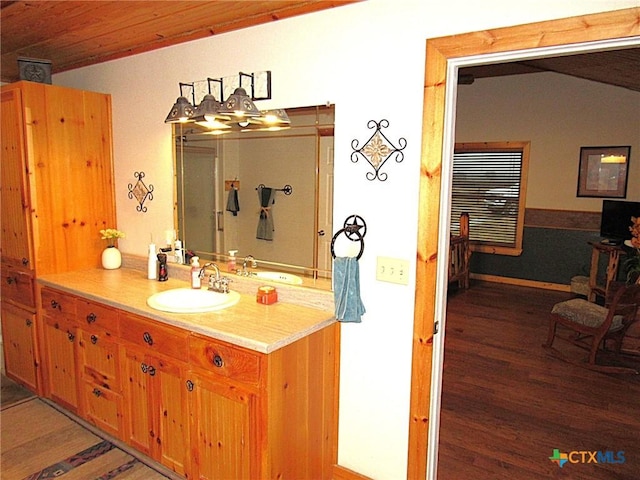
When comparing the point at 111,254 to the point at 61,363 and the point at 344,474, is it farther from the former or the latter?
the point at 344,474

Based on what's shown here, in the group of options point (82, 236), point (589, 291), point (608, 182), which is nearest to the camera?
point (82, 236)

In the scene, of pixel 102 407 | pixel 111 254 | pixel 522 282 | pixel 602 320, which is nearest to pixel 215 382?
pixel 102 407

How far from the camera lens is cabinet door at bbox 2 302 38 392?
10.2 ft

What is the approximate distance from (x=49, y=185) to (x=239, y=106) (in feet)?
5.06

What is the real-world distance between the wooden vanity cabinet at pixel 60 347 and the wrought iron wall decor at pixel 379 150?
1.89m

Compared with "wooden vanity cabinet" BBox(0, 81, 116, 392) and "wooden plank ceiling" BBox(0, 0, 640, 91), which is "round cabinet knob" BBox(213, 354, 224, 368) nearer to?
"wooden vanity cabinet" BBox(0, 81, 116, 392)

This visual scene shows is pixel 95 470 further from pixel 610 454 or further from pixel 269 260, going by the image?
pixel 610 454

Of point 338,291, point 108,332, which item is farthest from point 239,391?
→ point 108,332

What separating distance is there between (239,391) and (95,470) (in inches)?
44.4

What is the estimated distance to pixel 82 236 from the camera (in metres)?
3.24

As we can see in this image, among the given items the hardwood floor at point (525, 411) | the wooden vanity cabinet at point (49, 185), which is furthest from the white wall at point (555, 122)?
the wooden vanity cabinet at point (49, 185)

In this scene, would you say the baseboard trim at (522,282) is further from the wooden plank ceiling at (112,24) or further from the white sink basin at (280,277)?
the wooden plank ceiling at (112,24)

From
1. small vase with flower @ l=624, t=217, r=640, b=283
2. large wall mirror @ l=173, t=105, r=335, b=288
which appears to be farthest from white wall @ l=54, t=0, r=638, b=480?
small vase with flower @ l=624, t=217, r=640, b=283

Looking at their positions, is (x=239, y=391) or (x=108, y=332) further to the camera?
(x=108, y=332)
